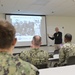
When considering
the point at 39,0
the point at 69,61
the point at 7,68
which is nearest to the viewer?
the point at 7,68

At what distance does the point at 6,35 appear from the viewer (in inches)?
38.6

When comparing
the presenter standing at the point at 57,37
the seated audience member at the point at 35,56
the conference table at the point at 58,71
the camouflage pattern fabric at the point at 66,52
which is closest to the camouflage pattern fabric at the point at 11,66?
the conference table at the point at 58,71

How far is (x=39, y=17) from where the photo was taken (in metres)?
8.49

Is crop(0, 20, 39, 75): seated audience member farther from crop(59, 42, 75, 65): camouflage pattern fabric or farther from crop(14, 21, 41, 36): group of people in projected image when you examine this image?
crop(14, 21, 41, 36): group of people in projected image

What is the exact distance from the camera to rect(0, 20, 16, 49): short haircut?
38.5 inches

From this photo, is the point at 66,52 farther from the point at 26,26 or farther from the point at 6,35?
the point at 26,26

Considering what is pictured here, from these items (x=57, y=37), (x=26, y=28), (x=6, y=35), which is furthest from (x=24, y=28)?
(x=6, y=35)

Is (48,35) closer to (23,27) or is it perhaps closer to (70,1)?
(23,27)

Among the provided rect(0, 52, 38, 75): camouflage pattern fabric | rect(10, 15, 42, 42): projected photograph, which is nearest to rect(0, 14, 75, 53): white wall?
rect(10, 15, 42, 42): projected photograph

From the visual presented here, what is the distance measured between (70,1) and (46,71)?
442 cm

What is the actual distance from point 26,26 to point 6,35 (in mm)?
7425

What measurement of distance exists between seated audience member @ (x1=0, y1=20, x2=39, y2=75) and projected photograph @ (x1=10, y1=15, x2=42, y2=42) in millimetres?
7149

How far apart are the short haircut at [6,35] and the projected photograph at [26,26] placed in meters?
7.15

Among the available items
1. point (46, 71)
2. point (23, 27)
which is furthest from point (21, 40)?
point (46, 71)
